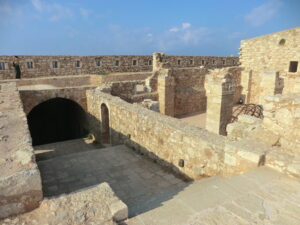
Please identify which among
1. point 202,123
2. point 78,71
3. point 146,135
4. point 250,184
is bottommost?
point 202,123

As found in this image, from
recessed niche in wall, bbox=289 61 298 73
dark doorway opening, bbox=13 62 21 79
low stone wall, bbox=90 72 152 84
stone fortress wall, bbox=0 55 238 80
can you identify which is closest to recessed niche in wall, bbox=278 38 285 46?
recessed niche in wall, bbox=289 61 298 73

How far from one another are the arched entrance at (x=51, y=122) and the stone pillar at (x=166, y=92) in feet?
20.5

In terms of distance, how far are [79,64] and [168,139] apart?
15442 millimetres

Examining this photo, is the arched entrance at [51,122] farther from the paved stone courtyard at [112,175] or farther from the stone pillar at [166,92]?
the paved stone courtyard at [112,175]

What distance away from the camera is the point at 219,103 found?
8617 mm

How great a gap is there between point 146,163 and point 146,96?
6957mm

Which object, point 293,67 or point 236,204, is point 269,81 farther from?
point 236,204

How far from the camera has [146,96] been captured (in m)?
13.1

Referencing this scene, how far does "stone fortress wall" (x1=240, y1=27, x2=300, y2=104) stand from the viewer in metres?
14.5

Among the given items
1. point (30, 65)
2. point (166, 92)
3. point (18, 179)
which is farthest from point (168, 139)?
point (30, 65)

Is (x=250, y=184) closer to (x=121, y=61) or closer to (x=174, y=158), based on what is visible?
(x=174, y=158)

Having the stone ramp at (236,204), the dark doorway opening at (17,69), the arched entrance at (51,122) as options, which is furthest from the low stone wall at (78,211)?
the dark doorway opening at (17,69)

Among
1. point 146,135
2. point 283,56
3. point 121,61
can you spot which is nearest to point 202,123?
point 146,135

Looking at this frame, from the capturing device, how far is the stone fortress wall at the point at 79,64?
16.9 m
